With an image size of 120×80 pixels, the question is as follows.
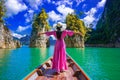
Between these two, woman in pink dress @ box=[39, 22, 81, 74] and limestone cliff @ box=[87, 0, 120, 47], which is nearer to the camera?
woman in pink dress @ box=[39, 22, 81, 74]

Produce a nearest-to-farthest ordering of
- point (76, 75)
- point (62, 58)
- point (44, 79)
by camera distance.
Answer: point (44, 79), point (76, 75), point (62, 58)

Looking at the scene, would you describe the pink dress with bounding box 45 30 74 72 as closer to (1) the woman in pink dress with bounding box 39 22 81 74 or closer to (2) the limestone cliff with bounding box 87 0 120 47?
(1) the woman in pink dress with bounding box 39 22 81 74

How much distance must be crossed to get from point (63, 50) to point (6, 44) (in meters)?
63.7

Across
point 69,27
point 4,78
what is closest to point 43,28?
point 69,27

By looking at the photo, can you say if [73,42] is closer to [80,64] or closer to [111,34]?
[111,34]

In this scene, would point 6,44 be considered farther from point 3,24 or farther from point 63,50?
point 63,50

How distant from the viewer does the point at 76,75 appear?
30.6 ft

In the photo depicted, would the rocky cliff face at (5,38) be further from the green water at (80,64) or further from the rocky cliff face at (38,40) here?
the green water at (80,64)

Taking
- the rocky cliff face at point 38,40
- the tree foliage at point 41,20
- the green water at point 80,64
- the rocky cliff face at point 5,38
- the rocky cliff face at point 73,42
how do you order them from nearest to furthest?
the green water at point 80,64, the rocky cliff face at point 5,38, the rocky cliff face at point 73,42, the rocky cliff face at point 38,40, the tree foliage at point 41,20

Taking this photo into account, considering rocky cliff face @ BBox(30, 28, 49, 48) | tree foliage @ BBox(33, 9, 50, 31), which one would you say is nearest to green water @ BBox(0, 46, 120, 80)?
rocky cliff face @ BBox(30, 28, 49, 48)

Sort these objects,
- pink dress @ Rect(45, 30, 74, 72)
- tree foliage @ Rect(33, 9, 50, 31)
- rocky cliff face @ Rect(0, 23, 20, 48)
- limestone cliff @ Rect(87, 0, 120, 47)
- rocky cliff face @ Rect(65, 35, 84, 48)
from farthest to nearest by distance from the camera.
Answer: limestone cliff @ Rect(87, 0, 120, 47)
tree foliage @ Rect(33, 9, 50, 31)
rocky cliff face @ Rect(65, 35, 84, 48)
rocky cliff face @ Rect(0, 23, 20, 48)
pink dress @ Rect(45, 30, 74, 72)

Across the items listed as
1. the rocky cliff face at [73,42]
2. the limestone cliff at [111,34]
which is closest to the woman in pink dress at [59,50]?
the rocky cliff face at [73,42]

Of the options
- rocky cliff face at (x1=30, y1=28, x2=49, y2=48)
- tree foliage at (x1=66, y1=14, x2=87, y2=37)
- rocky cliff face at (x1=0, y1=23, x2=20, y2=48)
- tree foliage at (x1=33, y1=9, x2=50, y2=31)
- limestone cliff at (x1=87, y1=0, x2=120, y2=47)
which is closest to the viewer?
rocky cliff face at (x1=0, y1=23, x2=20, y2=48)

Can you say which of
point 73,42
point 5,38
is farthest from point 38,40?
point 5,38
